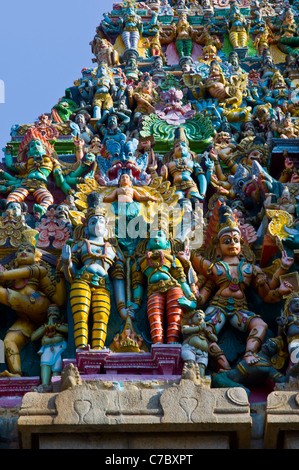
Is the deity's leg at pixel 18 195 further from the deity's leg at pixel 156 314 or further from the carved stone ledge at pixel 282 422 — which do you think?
the carved stone ledge at pixel 282 422

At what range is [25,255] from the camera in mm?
14672

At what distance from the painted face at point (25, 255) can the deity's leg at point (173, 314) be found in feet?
7.54

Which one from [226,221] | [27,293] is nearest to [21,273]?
[27,293]

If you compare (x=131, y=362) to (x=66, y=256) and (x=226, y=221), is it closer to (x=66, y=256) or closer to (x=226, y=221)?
(x=66, y=256)

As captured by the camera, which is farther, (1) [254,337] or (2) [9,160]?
(2) [9,160]

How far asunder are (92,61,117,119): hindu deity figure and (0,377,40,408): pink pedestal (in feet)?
27.9

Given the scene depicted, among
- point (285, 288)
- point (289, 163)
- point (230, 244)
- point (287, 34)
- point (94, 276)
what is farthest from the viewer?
point (287, 34)

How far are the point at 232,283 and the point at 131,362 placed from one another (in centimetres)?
224

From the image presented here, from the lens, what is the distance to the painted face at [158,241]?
569 inches

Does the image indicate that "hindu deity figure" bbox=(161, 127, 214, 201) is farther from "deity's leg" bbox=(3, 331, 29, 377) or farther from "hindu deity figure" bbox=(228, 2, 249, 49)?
"hindu deity figure" bbox=(228, 2, 249, 49)

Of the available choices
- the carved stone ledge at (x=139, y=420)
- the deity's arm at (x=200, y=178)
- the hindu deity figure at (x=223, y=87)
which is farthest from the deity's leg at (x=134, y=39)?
the carved stone ledge at (x=139, y=420)

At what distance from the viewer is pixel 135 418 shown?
1133 centimetres
